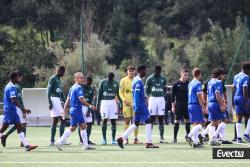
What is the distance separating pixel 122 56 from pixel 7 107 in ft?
193

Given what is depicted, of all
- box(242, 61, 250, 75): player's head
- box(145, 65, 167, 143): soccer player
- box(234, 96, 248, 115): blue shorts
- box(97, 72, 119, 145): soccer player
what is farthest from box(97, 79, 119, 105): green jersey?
box(242, 61, 250, 75): player's head

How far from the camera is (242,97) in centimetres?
2544

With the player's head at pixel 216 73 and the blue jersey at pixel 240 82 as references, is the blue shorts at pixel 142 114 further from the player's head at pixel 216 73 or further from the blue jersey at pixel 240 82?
the blue jersey at pixel 240 82

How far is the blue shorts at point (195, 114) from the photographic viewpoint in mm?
23281

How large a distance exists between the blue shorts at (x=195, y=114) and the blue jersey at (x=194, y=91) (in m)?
0.11

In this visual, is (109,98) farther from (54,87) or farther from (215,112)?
(215,112)

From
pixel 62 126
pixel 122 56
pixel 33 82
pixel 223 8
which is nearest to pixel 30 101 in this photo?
pixel 62 126

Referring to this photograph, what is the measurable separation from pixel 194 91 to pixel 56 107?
4298 millimetres

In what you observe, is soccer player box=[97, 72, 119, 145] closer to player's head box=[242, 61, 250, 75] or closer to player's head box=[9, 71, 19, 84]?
player's head box=[242, 61, 250, 75]

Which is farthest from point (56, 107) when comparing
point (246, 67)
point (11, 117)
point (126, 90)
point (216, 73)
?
point (246, 67)

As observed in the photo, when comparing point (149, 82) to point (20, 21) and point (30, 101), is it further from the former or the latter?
point (20, 21)

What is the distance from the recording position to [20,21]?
82250 millimetres

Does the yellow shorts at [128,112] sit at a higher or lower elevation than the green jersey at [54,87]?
lower

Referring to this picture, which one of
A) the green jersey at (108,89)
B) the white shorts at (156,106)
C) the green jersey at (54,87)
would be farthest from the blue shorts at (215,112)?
the green jersey at (54,87)
